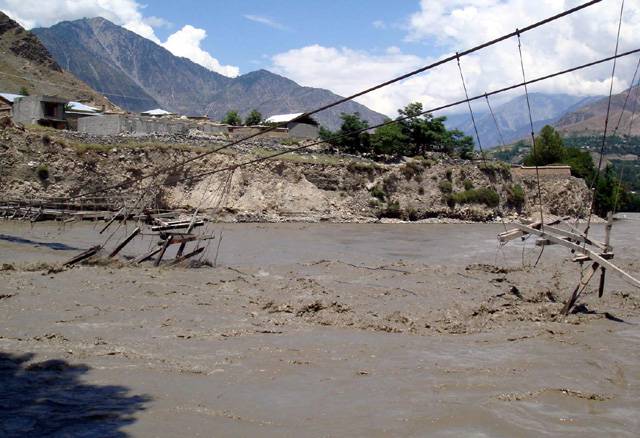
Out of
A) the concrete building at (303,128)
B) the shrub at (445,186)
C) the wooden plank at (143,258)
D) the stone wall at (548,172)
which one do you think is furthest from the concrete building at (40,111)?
the stone wall at (548,172)

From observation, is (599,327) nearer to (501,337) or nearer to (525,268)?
(501,337)

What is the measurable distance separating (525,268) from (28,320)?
54.5ft

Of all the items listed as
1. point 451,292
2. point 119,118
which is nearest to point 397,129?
point 119,118

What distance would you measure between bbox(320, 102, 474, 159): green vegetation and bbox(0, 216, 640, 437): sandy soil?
35.7 meters

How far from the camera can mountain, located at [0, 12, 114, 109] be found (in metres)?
89.0

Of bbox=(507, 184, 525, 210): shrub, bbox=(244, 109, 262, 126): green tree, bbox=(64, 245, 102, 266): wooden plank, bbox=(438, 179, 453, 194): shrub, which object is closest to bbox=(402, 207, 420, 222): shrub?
bbox=(438, 179, 453, 194): shrub

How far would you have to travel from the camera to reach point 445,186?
169ft

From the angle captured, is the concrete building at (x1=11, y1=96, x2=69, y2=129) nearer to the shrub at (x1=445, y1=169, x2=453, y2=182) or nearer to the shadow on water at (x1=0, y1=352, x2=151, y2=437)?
the shrub at (x1=445, y1=169, x2=453, y2=182)

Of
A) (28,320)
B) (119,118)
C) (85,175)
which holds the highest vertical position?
(119,118)

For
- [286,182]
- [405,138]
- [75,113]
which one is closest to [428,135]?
[405,138]

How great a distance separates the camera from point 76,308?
1301 centimetres

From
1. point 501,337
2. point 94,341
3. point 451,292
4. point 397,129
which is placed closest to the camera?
point 94,341

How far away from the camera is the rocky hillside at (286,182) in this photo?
131ft

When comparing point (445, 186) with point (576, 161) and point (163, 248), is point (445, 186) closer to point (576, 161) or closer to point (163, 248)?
point (576, 161)
